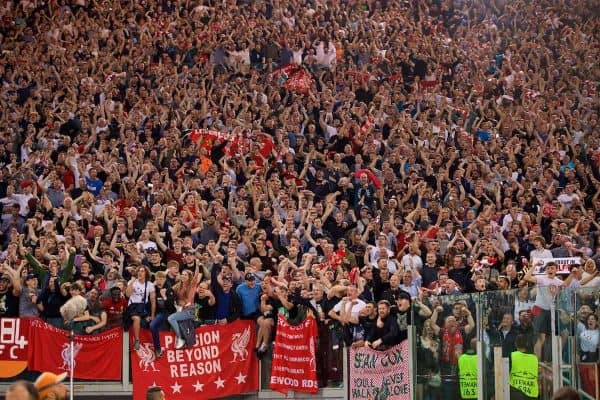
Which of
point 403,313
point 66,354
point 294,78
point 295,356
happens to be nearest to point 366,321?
point 403,313

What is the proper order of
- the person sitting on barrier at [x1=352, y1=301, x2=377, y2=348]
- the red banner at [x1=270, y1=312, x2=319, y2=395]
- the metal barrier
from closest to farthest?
the metal barrier, the person sitting on barrier at [x1=352, y1=301, x2=377, y2=348], the red banner at [x1=270, y1=312, x2=319, y2=395]

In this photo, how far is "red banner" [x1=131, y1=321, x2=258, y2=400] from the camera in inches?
736

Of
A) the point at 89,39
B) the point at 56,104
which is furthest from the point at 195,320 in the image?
the point at 89,39

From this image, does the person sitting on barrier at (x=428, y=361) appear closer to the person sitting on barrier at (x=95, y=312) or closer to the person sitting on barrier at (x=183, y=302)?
the person sitting on barrier at (x=183, y=302)

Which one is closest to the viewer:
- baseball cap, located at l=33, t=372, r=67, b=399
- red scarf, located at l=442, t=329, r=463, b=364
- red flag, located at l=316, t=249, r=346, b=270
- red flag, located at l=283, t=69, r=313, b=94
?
baseball cap, located at l=33, t=372, r=67, b=399

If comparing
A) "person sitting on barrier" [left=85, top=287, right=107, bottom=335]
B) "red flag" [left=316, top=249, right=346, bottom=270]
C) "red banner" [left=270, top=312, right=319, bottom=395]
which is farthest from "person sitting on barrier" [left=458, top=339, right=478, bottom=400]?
"person sitting on barrier" [left=85, top=287, right=107, bottom=335]

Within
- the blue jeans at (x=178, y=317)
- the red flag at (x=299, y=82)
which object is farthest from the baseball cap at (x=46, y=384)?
the red flag at (x=299, y=82)

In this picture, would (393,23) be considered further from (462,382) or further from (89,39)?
(462,382)

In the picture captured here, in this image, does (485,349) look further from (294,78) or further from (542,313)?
(294,78)

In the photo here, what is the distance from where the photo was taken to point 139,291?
18469 mm

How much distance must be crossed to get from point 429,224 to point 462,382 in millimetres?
7530

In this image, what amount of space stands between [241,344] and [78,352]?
7.88 ft

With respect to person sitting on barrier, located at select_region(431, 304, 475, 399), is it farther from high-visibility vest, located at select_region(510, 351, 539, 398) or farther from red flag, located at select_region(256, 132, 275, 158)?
red flag, located at select_region(256, 132, 275, 158)

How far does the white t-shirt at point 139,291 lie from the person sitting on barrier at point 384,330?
130 inches
